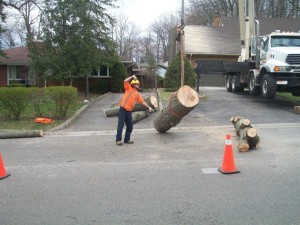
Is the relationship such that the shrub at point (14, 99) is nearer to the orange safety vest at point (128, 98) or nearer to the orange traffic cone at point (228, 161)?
the orange safety vest at point (128, 98)

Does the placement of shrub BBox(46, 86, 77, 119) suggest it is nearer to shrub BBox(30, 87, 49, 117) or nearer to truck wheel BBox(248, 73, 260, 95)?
shrub BBox(30, 87, 49, 117)

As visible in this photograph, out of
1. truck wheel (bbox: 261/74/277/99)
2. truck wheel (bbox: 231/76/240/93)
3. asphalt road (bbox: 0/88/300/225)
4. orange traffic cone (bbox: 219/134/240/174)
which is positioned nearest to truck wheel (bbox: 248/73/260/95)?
truck wheel (bbox: 261/74/277/99)

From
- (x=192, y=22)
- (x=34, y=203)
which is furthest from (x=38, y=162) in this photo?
(x=192, y=22)

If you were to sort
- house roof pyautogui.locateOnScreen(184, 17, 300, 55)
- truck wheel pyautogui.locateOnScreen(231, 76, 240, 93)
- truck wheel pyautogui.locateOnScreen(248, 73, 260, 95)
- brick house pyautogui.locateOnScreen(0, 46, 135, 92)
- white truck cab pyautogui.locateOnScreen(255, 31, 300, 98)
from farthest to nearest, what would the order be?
1. house roof pyautogui.locateOnScreen(184, 17, 300, 55)
2. brick house pyautogui.locateOnScreen(0, 46, 135, 92)
3. truck wheel pyautogui.locateOnScreen(231, 76, 240, 93)
4. truck wheel pyautogui.locateOnScreen(248, 73, 260, 95)
5. white truck cab pyautogui.locateOnScreen(255, 31, 300, 98)

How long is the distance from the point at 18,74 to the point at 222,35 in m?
19.8

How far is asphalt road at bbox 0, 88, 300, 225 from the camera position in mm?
4699

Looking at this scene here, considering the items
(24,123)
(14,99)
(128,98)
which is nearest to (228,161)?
(128,98)

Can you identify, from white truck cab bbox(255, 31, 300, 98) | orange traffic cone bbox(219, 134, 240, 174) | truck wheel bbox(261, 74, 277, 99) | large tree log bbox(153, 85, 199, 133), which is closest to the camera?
orange traffic cone bbox(219, 134, 240, 174)

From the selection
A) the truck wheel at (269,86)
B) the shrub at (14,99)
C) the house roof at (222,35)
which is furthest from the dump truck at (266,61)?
the house roof at (222,35)

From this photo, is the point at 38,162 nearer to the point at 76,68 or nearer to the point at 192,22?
the point at 76,68

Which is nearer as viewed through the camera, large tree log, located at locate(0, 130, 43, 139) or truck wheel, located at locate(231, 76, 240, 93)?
large tree log, located at locate(0, 130, 43, 139)

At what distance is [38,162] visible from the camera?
26.2 ft

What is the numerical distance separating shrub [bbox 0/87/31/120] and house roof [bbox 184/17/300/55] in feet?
66.8

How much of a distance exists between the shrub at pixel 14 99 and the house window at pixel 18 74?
18302mm
